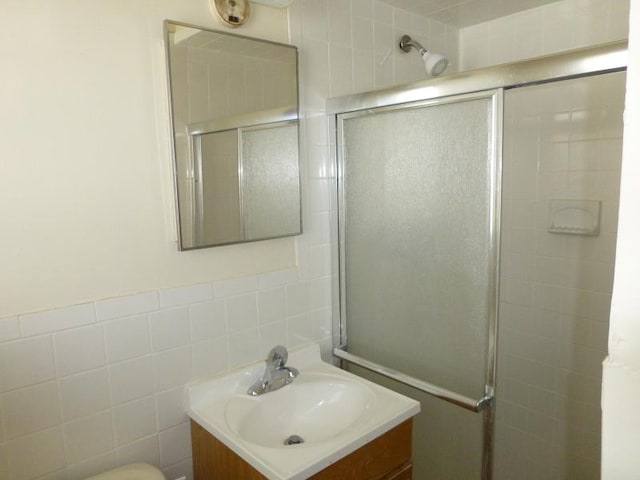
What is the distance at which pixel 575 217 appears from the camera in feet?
6.23

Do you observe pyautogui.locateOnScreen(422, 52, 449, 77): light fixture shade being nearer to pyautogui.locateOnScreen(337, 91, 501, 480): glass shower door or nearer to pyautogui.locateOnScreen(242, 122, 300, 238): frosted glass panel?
pyautogui.locateOnScreen(337, 91, 501, 480): glass shower door

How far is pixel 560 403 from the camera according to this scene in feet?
6.61

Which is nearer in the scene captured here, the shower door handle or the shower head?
the shower door handle

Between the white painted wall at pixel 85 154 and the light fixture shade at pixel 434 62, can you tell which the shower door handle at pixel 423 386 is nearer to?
the white painted wall at pixel 85 154

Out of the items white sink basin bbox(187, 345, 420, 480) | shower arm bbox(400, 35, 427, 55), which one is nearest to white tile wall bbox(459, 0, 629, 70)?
shower arm bbox(400, 35, 427, 55)

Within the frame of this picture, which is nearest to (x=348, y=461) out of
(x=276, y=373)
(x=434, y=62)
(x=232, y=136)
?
(x=276, y=373)

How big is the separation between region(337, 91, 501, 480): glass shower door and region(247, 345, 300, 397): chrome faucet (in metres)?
0.32

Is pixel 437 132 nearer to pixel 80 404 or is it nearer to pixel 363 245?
pixel 363 245

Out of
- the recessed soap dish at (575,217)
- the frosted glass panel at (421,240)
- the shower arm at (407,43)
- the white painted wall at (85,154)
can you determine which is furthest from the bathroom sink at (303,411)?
the shower arm at (407,43)

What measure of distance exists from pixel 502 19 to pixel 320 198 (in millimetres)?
1225

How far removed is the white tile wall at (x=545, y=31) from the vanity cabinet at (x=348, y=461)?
5.43 feet

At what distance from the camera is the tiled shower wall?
1834 mm

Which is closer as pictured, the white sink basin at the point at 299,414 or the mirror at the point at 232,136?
the white sink basin at the point at 299,414

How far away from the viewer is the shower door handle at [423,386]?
1405 millimetres
